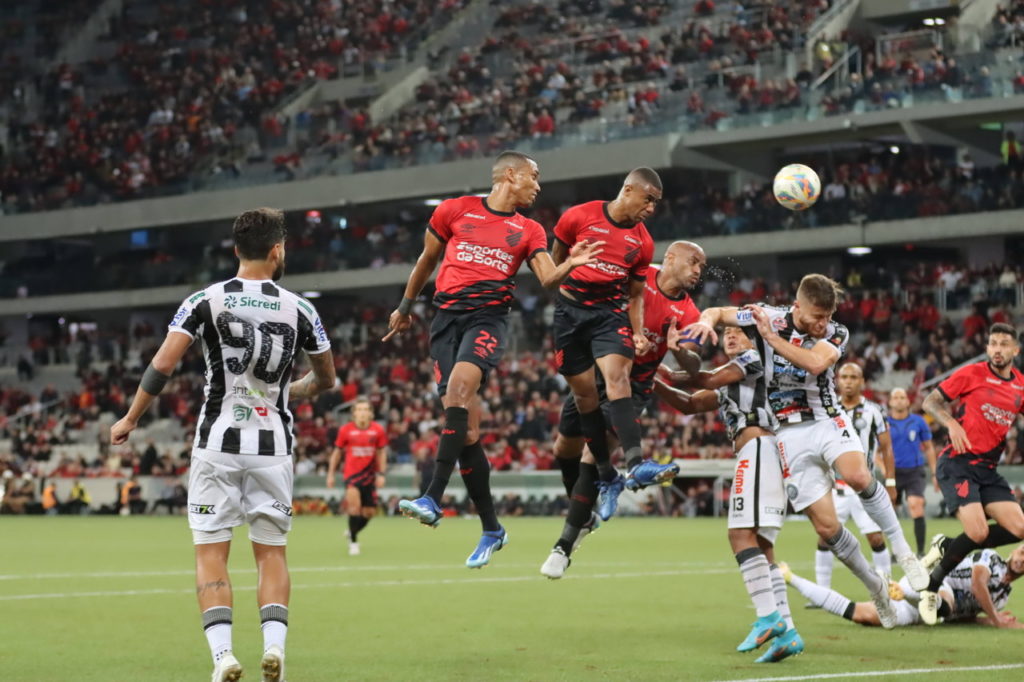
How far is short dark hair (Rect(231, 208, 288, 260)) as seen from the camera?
28.1ft

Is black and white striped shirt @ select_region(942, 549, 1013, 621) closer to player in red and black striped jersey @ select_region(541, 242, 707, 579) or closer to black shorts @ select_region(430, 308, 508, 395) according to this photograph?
player in red and black striped jersey @ select_region(541, 242, 707, 579)

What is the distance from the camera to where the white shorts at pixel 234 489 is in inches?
337

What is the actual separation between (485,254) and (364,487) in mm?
12224

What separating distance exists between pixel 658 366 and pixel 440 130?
35.5 m

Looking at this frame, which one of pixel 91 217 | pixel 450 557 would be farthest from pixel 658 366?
pixel 91 217

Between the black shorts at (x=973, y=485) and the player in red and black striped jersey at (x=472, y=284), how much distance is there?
13.9 ft

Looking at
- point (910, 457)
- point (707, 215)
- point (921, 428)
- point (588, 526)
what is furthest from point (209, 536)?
point (707, 215)

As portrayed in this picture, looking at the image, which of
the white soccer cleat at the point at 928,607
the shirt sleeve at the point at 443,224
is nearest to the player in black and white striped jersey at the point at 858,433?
the white soccer cleat at the point at 928,607

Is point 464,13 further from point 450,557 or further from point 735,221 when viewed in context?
point 450,557

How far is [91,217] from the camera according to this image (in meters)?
53.4

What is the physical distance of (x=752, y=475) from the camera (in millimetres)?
11242

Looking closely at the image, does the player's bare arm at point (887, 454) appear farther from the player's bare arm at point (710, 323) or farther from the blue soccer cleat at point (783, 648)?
the blue soccer cleat at point (783, 648)

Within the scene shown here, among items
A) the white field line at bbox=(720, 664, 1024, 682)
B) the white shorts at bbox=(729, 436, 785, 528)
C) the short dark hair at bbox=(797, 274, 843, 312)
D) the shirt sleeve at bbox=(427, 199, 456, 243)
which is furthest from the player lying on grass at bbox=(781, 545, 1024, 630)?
the shirt sleeve at bbox=(427, 199, 456, 243)

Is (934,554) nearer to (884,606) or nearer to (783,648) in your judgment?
(884,606)
